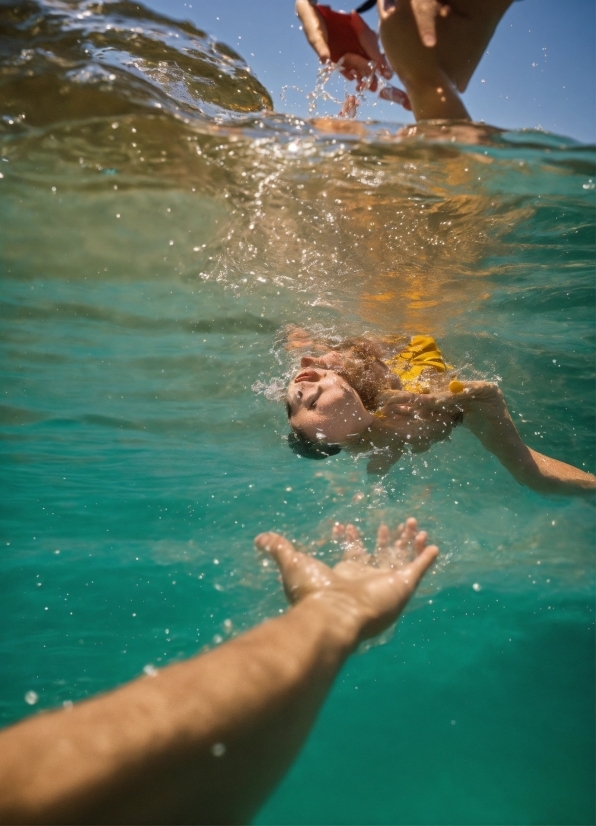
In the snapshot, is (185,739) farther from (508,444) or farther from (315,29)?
(315,29)

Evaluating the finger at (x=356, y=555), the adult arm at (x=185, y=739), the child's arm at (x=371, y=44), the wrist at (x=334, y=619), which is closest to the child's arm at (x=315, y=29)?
the child's arm at (x=371, y=44)

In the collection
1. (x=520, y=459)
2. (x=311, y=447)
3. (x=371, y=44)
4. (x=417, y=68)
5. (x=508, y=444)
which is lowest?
(x=311, y=447)

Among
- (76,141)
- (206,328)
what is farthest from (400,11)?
(206,328)

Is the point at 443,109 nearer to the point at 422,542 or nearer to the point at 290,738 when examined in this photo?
the point at 422,542

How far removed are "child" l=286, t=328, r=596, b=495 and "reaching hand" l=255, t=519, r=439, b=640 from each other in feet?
5.23

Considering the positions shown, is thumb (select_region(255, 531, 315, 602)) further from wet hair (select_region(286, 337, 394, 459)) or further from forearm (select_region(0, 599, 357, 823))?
wet hair (select_region(286, 337, 394, 459))

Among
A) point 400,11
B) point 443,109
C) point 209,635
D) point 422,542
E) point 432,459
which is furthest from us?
point 432,459

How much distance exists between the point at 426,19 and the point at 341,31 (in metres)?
1.36

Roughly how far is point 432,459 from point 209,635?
350cm

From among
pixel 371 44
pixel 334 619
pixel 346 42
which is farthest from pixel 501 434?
pixel 346 42

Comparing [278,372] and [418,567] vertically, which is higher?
[278,372]

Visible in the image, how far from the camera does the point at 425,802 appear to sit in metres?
5.55

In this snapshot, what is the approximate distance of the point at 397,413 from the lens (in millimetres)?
5559

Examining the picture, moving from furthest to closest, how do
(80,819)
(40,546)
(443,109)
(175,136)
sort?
1. (40,546)
2. (175,136)
3. (443,109)
4. (80,819)
